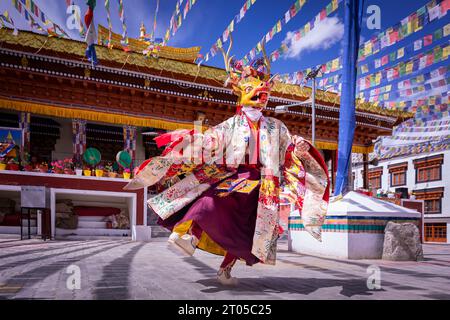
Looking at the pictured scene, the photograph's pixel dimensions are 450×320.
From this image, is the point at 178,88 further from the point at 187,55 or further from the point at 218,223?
the point at 218,223

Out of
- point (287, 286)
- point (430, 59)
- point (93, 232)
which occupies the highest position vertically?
point (430, 59)

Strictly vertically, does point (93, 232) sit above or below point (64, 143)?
below

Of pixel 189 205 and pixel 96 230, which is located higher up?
pixel 189 205

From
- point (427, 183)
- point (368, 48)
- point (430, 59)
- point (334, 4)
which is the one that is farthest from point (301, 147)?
point (427, 183)

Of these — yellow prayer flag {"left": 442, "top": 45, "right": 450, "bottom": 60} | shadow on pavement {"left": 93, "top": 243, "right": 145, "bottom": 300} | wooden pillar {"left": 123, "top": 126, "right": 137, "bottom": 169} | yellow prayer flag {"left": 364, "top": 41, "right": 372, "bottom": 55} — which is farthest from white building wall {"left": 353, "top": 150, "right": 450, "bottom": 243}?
shadow on pavement {"left": 93, "top": 243, "right": 145, "bottom": 300}

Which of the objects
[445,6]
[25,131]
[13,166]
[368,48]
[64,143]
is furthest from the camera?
[64,143]

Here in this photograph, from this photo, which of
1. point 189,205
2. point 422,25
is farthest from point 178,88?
point 189,205

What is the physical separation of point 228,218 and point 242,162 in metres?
0.69

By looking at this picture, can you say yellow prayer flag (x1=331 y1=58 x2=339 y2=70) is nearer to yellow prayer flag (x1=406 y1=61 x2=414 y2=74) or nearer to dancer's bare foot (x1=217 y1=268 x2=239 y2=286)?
yellow prayer flag (x1=406 y1=61 x2=414 y2=74)

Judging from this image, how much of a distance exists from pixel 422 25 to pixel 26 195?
11.0 meters

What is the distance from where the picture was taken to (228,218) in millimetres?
3732

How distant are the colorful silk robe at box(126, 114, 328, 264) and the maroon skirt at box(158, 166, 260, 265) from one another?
99 millimetres

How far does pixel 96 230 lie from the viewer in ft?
42.1

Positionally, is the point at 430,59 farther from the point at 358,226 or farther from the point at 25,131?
the point at 25,131
